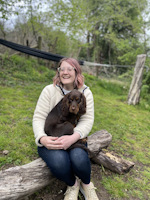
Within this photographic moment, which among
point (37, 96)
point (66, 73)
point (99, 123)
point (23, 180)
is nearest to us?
point (23, 180)

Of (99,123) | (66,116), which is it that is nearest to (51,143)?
(66,116)

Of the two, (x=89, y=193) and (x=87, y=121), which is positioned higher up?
(x=87, y=121)

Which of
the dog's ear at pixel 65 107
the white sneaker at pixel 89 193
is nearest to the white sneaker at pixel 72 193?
the white sneaker at pixel 89 193

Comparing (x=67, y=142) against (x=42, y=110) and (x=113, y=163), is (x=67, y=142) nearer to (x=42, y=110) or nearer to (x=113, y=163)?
(x=42, y=110)

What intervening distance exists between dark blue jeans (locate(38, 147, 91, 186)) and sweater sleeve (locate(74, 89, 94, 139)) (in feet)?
0.73

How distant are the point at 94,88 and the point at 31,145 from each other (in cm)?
474

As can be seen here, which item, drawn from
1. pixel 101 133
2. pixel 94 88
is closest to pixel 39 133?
pixel 101 133

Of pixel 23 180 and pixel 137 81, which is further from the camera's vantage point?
pixel 137 81

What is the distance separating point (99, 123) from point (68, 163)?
2291 millimetres

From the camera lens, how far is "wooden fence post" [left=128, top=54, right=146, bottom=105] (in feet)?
17.3

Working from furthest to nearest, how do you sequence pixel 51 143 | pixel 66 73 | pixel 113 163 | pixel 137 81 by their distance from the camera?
pixel 137 81 < pixel 113 163 < pixel 66 73 < pixel 51 143

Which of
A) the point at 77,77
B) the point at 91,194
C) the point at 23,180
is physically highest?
the point at 77,77

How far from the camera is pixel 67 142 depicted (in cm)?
151

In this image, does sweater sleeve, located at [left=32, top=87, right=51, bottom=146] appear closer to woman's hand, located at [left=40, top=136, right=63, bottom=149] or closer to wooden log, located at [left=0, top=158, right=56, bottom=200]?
woman's hand, located at [left=40, top=136, right=63, bottom=149]
